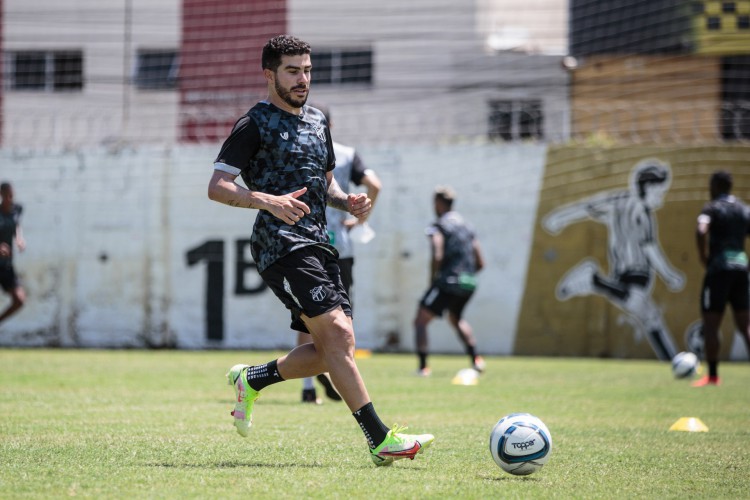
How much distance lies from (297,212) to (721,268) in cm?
796

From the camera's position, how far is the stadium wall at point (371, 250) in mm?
17953

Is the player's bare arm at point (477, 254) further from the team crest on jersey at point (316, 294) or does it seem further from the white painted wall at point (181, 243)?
the team crest on jersey at point (316, 294)

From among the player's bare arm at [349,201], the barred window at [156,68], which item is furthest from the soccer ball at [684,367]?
the barred window at [156,68]

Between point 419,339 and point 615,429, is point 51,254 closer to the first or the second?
point 419,339

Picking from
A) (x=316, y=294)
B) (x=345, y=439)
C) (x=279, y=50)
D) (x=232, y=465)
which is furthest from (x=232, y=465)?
(x=279, y=50)

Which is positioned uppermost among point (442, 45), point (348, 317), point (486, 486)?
point (442, 45)

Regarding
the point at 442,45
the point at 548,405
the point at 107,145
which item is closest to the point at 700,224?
the point at 548,405

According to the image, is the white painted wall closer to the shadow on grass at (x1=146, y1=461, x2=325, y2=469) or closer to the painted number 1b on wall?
the painted number 1b on wall

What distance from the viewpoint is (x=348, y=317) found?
5953 mm

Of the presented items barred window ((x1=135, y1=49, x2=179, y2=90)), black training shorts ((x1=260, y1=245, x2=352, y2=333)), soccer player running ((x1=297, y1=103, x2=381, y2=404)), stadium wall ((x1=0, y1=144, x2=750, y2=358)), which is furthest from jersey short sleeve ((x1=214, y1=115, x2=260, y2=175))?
barred window ((x1=135, y1=49, x2=179, y2=90))

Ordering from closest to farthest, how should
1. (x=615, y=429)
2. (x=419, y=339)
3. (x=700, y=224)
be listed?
(x=615, y=429), (x=700, y=224), (x=419, y=339)

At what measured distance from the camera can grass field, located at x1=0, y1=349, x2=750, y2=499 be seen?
202 inches

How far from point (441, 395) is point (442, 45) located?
1070 centimetres

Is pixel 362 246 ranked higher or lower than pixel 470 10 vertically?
lower
